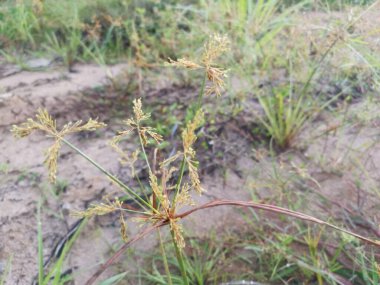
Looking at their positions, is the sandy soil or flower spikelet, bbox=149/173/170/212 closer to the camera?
flower spikelet, bbox=149/173/170/212

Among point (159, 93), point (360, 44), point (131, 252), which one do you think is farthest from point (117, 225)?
point (360, 44)

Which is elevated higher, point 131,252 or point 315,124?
point 315,124

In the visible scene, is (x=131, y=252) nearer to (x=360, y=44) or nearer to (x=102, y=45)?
(x=360, y=44)

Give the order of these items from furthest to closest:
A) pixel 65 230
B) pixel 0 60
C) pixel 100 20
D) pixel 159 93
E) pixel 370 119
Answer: pixel 100 20
pixel 0 60
pixel 159 93
pixel 370 119
pixel 65 230

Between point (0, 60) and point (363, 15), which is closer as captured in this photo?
point (363, 15)

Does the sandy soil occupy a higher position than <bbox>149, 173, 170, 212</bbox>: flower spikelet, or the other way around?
<bbox>149, 173, 170, 212</bbox>: flower spikelet

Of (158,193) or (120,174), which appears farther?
(120,174)

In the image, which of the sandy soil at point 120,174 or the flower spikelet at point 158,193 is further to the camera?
the sandy soil at point 120,174

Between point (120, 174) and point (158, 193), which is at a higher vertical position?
point (158, 193)

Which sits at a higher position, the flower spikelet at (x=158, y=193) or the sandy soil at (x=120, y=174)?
the flower spikelet at (x=158, y=193)

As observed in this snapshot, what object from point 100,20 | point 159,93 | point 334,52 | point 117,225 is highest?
point 334,52

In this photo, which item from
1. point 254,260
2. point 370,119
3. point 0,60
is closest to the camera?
point 254,260
